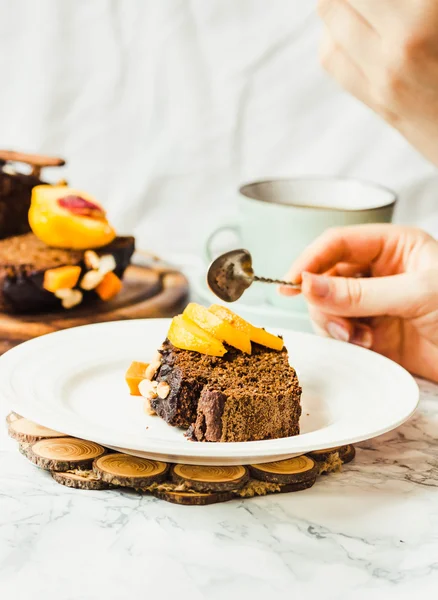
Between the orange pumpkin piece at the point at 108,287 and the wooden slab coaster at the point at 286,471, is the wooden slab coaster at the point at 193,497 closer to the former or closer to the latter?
the wooden slab coaster at the point at 286,471

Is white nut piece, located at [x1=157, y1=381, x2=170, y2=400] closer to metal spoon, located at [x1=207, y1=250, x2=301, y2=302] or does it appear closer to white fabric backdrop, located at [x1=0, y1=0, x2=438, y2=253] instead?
metal spoon, located at [x1=207, y1=250, x2=301, y2=302]

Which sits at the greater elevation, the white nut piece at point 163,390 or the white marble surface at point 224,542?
the white nut piece at point 163,390

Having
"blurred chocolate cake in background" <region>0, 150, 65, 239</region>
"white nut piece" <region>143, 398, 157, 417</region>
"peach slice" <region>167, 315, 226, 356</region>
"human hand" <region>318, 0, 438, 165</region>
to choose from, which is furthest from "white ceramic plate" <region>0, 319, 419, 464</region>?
"blurred chocolate cake in background" <region>0, 150, 65, 239</region>

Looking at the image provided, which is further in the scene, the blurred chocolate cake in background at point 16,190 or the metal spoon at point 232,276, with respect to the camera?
the blurred chocolate cake in background at point 16,190

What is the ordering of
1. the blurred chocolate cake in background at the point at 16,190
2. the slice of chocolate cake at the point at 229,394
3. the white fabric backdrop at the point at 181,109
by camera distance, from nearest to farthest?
the slice of chocolate cake at the point at 229,394, the blurred chocolate cake in background at the point at 16,190, the white fabric backdrop at the point at 181,109

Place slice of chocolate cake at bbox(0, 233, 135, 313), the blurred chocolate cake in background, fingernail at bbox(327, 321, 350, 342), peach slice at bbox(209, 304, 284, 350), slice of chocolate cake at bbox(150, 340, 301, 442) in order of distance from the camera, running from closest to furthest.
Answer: slice of chocolate cake at bbox(150, 340, 301, 442), peach slice at bbox(209, 304, 284, 350), fingernail at bbox(327, 321, 350, 342), slice of chocolate cake at bbox(0, 233, 135, 313), the blurred chocolate cake in background

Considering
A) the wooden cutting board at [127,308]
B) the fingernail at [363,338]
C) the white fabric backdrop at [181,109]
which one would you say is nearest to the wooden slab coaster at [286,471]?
the fingernail at [363,338]

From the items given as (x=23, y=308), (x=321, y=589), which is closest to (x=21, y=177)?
(x=23, y=308)
